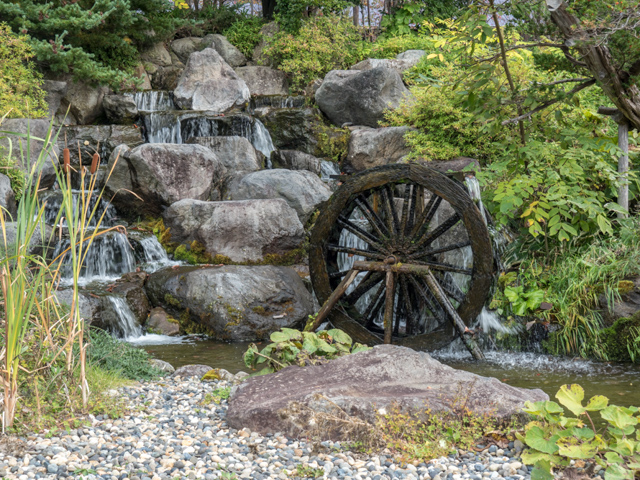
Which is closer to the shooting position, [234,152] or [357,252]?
[357,252]

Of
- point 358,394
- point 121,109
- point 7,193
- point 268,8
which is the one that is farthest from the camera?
point 268,8

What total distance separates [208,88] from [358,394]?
33.0ft

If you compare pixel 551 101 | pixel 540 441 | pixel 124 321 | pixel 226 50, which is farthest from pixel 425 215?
pixel 226 50

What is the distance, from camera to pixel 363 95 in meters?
10.3

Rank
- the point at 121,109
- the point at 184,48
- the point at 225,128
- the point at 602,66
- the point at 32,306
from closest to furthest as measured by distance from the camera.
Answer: the point at 32,306, the point at 602,66, the point at 225,128, the point at 121,109, the point at 184,48

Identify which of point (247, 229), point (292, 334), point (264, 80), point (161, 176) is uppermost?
point (264, 80)

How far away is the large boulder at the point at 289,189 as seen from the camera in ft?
25.9

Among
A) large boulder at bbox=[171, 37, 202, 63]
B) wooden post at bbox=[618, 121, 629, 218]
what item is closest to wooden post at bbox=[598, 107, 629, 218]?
wooden post at bbox=[618, 121, 629, 218]

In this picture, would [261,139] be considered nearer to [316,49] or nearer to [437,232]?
[316,49]

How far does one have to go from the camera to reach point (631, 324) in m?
5.04

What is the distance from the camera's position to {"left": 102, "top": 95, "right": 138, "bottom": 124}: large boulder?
36.7 feet

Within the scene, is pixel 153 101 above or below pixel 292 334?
above

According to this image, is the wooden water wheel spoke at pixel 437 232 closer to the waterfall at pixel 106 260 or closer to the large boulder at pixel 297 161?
the waterfall at pixel 106 260

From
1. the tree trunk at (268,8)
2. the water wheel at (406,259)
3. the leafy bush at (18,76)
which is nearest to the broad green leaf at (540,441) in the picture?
the water wheel at (406,259)
